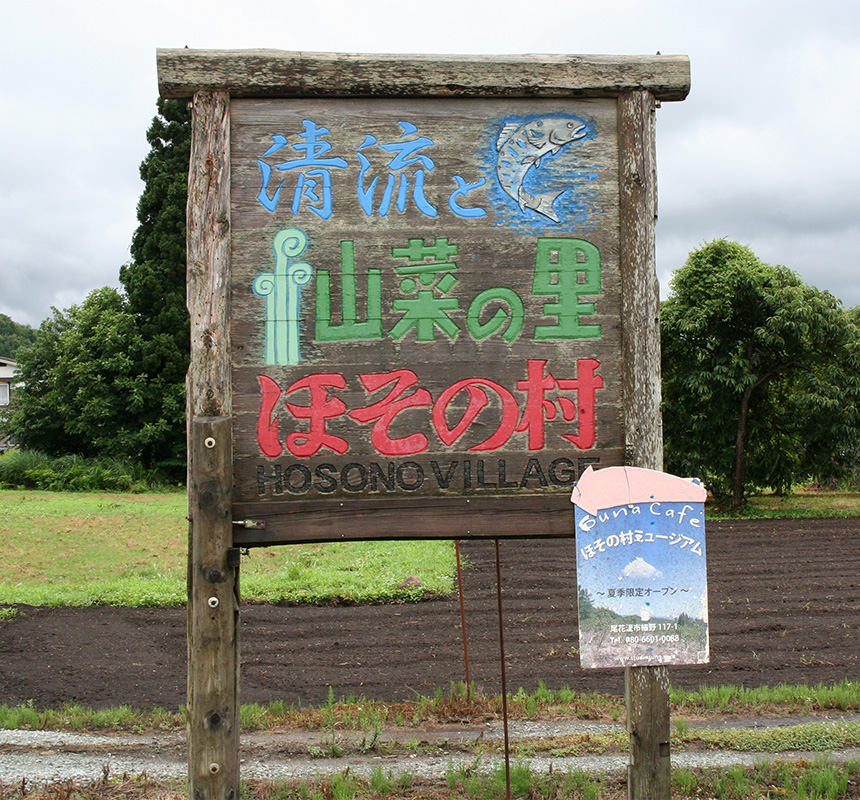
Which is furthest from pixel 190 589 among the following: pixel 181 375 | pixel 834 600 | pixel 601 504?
pixel 181 375

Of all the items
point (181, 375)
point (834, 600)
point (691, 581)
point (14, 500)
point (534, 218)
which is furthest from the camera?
point (181, 375)

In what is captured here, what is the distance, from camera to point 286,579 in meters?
11.8

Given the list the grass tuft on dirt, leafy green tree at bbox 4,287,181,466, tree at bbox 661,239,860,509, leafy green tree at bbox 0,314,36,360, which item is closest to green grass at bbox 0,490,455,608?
the grass tuft on dirt

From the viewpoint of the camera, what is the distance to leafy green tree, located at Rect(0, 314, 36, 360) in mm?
96750

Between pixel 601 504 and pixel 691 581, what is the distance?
48cm

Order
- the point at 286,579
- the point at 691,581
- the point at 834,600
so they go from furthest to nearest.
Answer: the point at 286,579 < the point at 834,600 < the point at 691,581

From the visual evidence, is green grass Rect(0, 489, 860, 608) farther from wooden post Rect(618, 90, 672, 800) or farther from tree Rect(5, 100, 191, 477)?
tree Rect(5, 100, 191, 477)

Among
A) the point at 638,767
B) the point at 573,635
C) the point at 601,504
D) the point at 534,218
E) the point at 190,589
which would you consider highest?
the point at 534,218

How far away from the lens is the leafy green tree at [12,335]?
317ft

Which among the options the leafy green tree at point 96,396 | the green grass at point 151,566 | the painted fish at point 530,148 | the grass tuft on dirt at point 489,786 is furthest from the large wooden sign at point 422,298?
the leafy green tree at point 96,396

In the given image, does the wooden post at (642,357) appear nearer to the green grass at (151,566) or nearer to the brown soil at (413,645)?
the brown soil at (413,645)

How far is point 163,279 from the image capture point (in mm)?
32156

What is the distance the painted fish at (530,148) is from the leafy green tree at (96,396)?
29.7m

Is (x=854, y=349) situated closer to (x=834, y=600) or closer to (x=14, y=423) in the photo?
(x=834, y=600)
